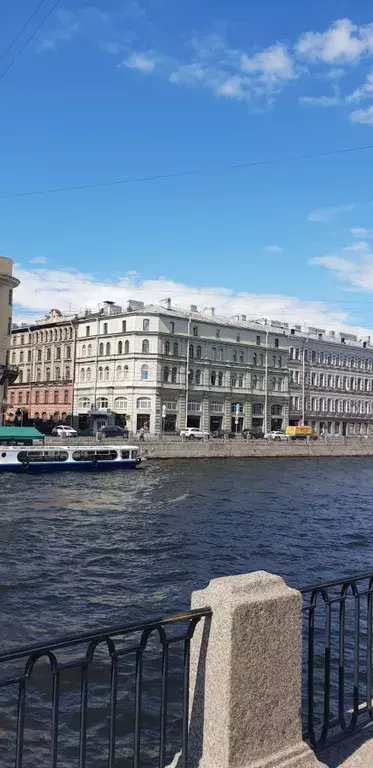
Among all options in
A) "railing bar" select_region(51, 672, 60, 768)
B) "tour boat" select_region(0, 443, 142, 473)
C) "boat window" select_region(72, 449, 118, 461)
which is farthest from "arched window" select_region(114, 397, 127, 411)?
"railing bar" select_region(51, 672, 60, 768)

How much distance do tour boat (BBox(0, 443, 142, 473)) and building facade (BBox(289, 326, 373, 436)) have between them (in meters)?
40.3

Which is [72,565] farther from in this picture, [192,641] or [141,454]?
[141,454]

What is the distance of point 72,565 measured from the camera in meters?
14.8

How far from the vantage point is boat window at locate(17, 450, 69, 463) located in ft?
129

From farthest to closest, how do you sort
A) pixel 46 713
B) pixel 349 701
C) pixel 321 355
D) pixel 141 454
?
pixel 321 355
pixel 141 454
pixel 349 701
pixel 46 713

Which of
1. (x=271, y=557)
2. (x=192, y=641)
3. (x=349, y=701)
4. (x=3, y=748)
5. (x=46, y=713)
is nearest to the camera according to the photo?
(x=192, y=641)

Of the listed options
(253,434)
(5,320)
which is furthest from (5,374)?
(253,434)

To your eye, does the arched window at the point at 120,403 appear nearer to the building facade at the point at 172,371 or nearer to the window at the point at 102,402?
the building facade at the point at 172,371

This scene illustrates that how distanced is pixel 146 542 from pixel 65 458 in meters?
24.3

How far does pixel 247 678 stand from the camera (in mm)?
3191

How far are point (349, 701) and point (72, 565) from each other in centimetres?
789

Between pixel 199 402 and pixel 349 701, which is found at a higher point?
pixel 199 402

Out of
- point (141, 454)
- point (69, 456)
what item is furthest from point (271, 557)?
point (141, 454)

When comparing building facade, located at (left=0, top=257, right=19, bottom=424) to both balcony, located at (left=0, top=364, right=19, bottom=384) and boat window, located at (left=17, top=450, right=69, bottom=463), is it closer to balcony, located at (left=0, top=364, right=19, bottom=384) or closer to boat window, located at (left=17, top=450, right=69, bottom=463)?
balcony, located at (left=0, top=364, right=19, bottom=384)
